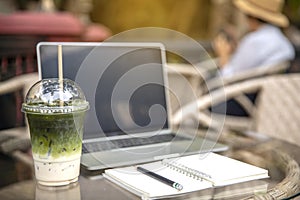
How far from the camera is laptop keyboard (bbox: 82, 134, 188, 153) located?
1136 mm

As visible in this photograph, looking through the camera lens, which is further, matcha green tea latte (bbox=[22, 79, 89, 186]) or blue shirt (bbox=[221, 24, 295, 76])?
blue shirt (bbox=[221, 24, 295, 76])

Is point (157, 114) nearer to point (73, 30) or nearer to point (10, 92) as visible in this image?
point (10, 92)

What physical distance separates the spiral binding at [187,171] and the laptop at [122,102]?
76mm

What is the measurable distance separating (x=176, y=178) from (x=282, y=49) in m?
2.07

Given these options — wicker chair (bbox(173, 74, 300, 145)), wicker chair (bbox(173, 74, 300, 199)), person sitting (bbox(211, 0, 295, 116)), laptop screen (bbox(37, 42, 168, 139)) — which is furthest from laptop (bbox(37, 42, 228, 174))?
person sitting (bbox(211, 0, 295, 116))

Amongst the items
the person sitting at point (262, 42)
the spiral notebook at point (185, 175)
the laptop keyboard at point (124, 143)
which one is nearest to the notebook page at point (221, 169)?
the spiral notebook at point (185, 175)

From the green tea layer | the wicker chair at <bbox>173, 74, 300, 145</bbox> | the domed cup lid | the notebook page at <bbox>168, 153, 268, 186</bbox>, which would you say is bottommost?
the wicker chair at <bbox>173, 74, 300, 145</bbox>

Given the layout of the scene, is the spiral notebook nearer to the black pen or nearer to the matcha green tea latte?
the black pen

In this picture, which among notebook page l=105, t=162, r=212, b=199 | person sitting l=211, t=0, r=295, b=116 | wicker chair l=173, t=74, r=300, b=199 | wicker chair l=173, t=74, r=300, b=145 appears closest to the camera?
notebook page l=105, t=162, r=212, b=199

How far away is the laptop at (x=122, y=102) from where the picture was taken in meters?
1.10

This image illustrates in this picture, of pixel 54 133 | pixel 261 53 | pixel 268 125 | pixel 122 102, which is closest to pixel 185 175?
pixel 54 133

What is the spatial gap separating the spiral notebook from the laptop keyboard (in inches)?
6.5

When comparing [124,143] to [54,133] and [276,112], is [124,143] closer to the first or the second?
[54,133]

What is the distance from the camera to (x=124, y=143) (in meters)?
1.19
